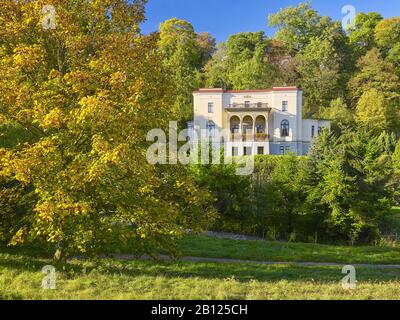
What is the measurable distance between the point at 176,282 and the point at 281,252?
7.84 meters

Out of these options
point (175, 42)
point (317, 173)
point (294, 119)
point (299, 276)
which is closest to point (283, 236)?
point (317, 173)

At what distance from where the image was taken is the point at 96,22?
438 inches

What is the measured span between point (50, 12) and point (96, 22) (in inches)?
48.8

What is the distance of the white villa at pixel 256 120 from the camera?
51.6m

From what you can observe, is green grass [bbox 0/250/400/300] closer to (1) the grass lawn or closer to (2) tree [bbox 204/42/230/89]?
(1) the grass lawn

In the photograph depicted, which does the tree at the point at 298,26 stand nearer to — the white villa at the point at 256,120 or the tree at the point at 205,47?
the tree at the point at 205,47

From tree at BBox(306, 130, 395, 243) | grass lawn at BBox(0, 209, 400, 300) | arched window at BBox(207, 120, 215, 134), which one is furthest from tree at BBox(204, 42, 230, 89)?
grass lawn at BBox(0, 209, 400, 300)

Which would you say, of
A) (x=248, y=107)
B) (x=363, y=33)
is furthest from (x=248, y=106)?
(x=363, y=33)

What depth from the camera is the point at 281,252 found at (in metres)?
16.8

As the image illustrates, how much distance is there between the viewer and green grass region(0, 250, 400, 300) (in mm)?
8180

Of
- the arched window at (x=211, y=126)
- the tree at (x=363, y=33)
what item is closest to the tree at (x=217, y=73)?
the arched window at (x=211, y=126)

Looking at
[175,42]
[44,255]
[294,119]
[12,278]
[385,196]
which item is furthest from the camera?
[175,42]

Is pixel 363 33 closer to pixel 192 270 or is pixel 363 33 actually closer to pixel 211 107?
pixel 211 107
